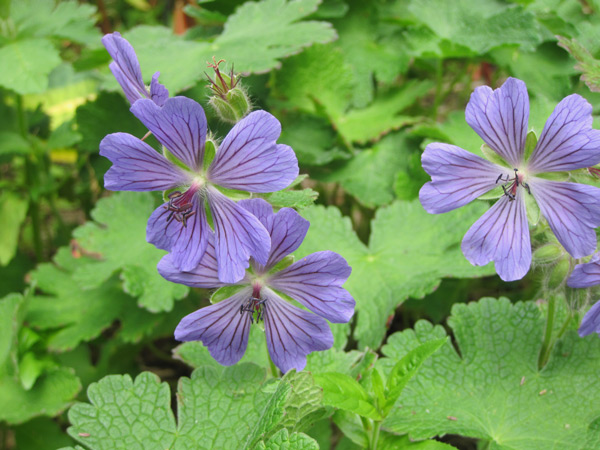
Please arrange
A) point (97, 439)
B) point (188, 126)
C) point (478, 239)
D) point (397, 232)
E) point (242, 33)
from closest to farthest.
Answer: point (188, 126) < point (478, 239) < point (97, 439) < point (397, 232) < point (242, 33)

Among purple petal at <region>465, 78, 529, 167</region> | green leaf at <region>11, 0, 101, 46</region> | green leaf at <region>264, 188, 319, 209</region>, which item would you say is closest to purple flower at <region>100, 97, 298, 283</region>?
green leaf at <region>264, 188, 319, 209</region>

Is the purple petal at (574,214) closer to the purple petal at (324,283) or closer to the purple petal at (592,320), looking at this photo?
the purple petal at (592,320)

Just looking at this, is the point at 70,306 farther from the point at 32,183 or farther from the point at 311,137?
the point at 311,137

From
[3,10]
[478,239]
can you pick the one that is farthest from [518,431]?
[3,10]

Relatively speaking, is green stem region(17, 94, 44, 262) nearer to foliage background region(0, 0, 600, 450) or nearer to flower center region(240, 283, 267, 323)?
foliage background region(0, 0, 600, 450)

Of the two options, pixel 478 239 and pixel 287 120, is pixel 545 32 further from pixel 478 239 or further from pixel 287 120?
pixel 478 239

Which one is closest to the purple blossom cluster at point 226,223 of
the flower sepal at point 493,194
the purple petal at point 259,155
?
the purple petal at point 259,155

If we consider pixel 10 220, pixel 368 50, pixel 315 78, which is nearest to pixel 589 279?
pixel 315 78
